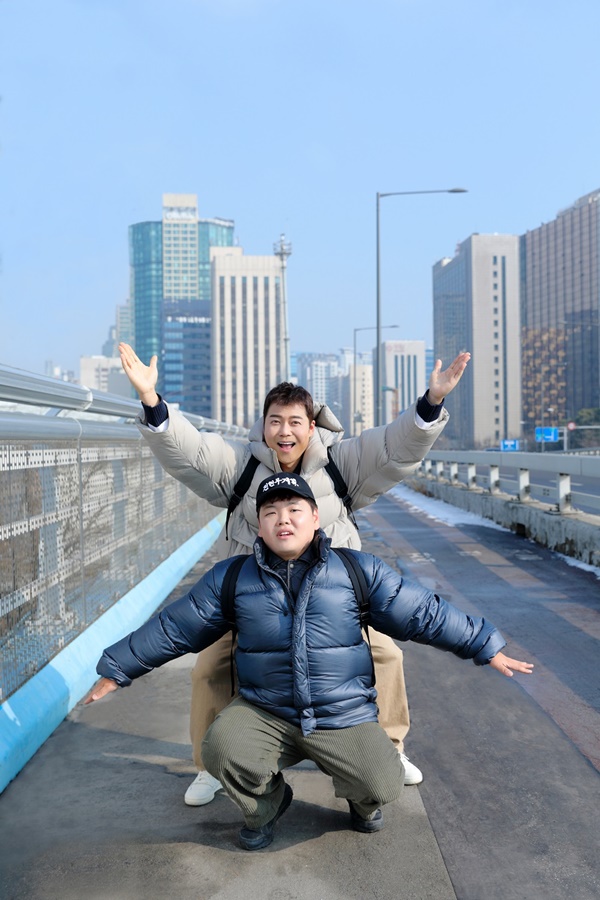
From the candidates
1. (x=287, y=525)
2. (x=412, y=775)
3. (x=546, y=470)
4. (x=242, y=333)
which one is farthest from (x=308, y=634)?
(x=242, y=333)

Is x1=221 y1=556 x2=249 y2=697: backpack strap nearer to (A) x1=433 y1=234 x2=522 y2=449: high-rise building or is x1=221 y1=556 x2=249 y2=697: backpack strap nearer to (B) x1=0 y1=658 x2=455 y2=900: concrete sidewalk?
(B) x1=0 y1=658 x2=455 y2=900: concrete sidewalk

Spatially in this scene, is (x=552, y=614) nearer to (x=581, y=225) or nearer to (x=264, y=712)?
(x=264, y=712)

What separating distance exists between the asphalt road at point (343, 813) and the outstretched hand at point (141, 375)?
63.3 inches

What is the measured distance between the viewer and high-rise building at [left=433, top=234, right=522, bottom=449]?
14675 cm

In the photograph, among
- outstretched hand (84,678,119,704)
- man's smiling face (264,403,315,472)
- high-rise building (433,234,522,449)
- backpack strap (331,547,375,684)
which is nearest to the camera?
outstretched hand (84,678,119,704)

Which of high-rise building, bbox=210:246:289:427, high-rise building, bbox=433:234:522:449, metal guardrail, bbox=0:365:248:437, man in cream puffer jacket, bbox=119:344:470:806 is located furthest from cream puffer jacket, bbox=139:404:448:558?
high-rise building, bbox=210:246:289:427

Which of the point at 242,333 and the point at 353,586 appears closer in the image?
the point at 353,586

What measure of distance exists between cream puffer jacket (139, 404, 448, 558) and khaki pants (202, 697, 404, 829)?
0.74 meters

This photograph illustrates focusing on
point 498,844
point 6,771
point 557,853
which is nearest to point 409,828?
point 498,844

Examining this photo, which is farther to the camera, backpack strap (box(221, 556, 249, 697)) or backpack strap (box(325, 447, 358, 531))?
backpack strap (box(325, 447, 358, 531))

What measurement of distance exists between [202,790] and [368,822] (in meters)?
0.69

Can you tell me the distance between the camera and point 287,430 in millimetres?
3512

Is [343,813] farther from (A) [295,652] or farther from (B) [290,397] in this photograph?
(B) [290,397]

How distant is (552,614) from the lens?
6.83m
